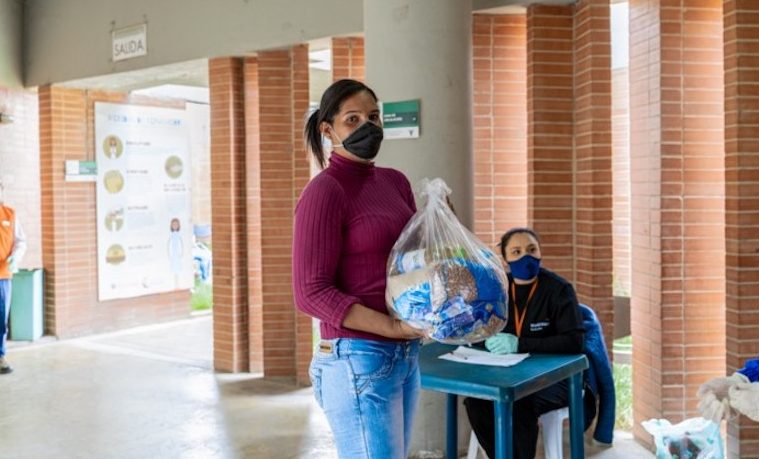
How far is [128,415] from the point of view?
17.5ft

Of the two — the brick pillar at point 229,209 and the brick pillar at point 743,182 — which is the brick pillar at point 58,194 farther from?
the brick pillar at point 743,182

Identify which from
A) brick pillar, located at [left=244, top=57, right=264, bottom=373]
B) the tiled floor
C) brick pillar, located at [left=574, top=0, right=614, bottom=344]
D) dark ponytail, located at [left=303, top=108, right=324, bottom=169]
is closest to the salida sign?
brick pillar, located at [left=244, top=57, right=264, bottom=373]

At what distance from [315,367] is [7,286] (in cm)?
531

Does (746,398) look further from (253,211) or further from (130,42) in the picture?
(130,42)

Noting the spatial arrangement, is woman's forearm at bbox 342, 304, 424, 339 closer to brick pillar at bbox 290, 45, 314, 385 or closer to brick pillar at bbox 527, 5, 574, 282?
brick pillar at bbox 527, 5, 574, 282

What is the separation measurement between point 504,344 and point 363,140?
153cm

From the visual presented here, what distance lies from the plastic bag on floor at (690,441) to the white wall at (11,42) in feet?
24.2

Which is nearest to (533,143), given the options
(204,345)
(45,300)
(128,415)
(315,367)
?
(315,367)

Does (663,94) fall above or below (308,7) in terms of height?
below

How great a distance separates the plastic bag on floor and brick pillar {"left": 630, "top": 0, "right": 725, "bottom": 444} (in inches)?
51.7

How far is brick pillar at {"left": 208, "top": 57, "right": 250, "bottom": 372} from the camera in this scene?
646 cm

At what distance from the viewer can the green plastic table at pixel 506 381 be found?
2.78m

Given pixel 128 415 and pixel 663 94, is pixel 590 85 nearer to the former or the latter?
pixel 663 94

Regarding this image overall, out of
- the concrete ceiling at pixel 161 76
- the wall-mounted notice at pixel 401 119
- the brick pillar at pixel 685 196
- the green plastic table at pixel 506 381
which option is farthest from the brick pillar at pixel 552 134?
the green plastic table at pixel 506 381
